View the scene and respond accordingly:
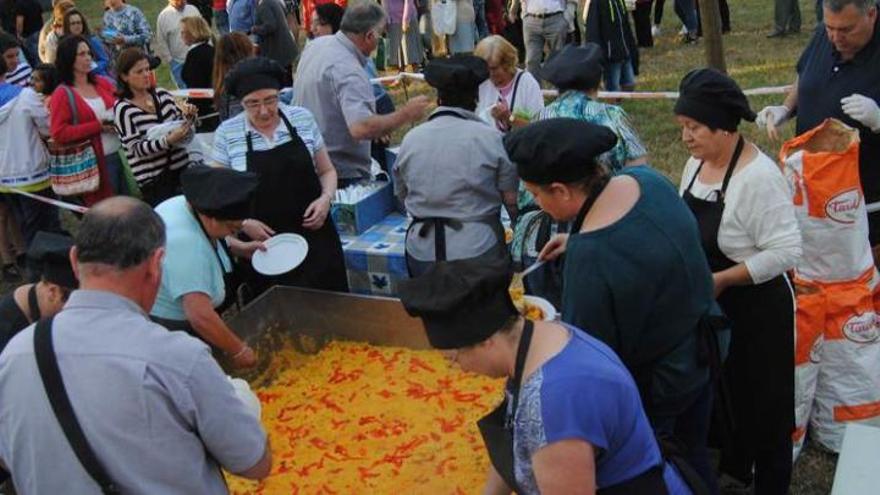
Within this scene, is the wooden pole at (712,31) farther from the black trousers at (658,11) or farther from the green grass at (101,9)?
the green grass at (101,9)

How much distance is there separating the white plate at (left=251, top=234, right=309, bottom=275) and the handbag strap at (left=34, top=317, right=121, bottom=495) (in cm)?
207

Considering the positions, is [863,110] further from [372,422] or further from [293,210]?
[293,210]

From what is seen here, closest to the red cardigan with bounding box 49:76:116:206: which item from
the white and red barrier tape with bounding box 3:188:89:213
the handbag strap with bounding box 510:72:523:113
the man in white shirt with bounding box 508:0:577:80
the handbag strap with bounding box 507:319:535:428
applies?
the white and red barrier tape with bounding box 3:188:89:213

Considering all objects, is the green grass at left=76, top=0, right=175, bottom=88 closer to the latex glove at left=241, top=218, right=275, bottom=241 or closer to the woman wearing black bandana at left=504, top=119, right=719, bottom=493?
the latex glove at left=241, top=218, right=275, bottom=241

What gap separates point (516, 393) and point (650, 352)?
29.8 inches

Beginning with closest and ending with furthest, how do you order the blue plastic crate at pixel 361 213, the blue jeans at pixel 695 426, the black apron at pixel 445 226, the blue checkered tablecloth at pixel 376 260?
the blue jeans at pixel 695 426 → the black apron at pixel 445 226 → the blue checkered tablecloth at pixel 376 260 → the blue plastic crate at pixel 361 213

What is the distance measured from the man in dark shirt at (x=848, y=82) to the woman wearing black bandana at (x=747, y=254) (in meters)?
1.02

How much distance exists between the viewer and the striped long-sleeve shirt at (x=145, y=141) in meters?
5.69

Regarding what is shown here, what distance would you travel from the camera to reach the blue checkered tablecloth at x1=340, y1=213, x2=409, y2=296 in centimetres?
492

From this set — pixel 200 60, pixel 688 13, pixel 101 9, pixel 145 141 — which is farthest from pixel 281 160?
pixel 101 9

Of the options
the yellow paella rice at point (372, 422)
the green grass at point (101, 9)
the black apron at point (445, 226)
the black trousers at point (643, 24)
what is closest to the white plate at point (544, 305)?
the black apron at point (445, 226)

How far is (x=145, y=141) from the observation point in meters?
5.67

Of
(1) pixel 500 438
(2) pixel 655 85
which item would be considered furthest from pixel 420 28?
(1) pixel 500 438

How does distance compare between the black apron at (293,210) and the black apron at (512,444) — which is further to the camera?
the black apron at (293,210)
